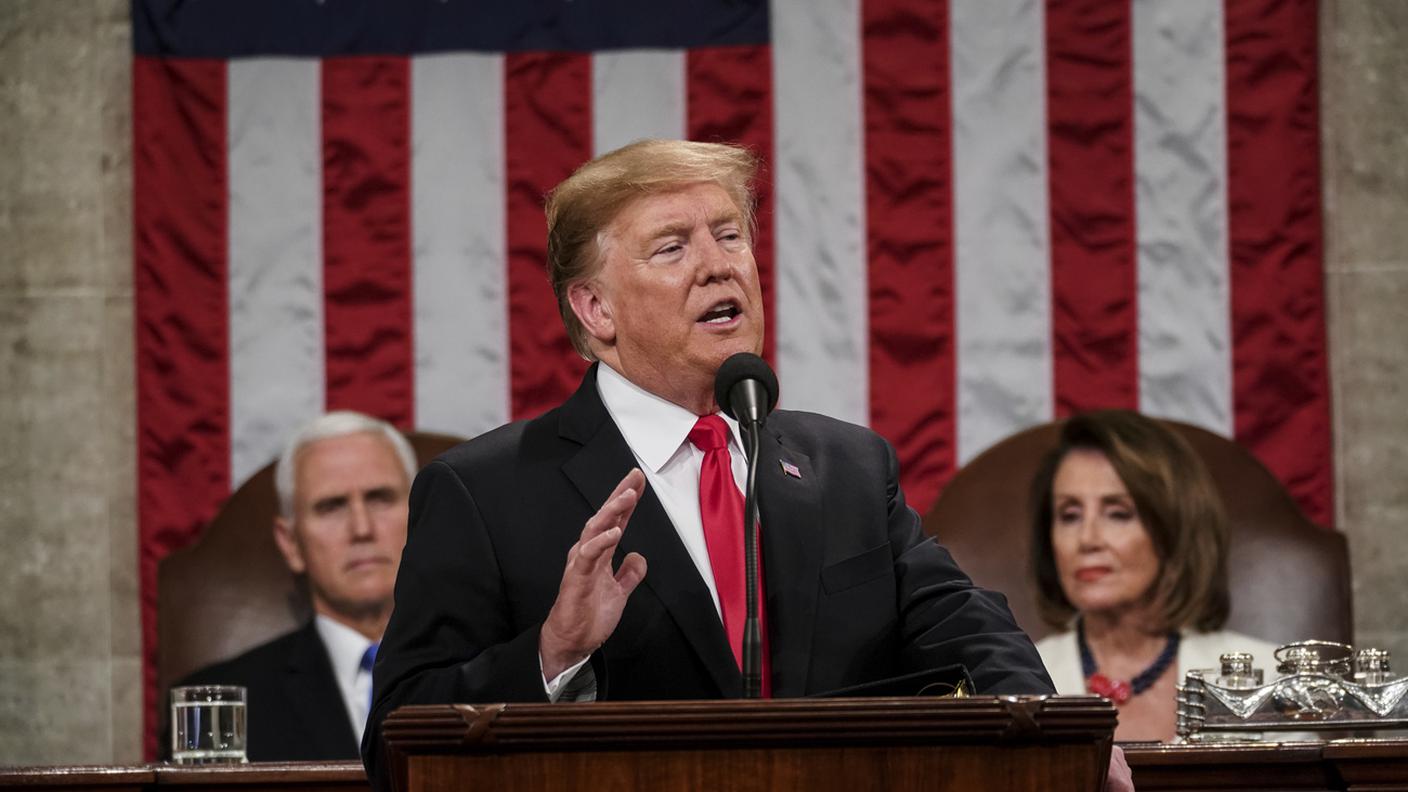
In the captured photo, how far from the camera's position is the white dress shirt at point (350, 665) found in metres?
4.54

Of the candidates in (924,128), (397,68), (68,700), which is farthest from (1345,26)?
(68,700)

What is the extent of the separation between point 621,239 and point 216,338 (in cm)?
258

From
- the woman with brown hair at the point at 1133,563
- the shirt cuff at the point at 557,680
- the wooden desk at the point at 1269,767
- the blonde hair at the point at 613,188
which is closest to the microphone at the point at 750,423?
the shirt cuff at the point at 557,680

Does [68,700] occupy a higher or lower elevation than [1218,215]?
lower

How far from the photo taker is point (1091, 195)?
4980mm

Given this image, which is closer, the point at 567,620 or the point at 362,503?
the point at 567,620

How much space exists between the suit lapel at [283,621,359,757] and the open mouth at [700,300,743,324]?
7.42 ft

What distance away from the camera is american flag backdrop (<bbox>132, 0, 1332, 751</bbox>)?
4.94m

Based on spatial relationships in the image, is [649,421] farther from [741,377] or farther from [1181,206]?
[1181,206]

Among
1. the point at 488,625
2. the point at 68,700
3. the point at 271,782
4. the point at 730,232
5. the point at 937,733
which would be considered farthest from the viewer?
the point at 68,700

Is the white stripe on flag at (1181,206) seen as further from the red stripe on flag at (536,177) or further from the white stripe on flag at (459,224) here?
the white stripe on flag at (459,224)

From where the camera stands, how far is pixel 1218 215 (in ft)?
16.3

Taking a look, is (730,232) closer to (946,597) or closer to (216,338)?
(946,597)

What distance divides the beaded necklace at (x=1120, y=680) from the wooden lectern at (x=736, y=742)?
251cm
